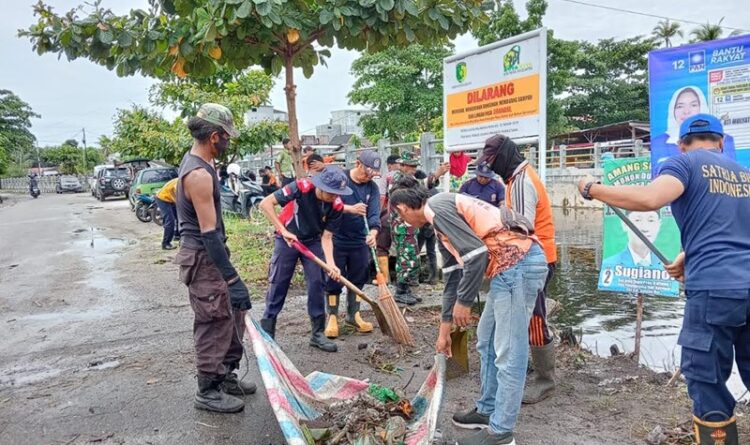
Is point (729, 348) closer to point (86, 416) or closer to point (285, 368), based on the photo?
point (285, 368)

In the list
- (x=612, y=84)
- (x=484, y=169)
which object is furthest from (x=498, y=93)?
(x=612, y=84)

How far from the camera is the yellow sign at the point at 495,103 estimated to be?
5.58 meters

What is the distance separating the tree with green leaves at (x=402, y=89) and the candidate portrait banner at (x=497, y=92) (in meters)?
25.2

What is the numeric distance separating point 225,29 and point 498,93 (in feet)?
10.0

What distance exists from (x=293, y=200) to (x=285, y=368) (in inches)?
67.1

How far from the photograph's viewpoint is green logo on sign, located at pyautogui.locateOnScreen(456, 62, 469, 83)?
650cm

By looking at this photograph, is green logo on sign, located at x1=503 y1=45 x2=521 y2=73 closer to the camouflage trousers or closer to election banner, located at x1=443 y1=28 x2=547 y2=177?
election banner, located at x1=443 y1=28 x2=547 y2=177

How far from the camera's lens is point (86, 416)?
365 cm

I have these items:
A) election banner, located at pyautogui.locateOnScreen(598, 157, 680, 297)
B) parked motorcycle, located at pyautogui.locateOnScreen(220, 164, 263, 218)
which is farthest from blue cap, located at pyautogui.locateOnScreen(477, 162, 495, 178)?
parked motorcycle, located at pyautogui.locateOnScreen(220, 164, 263, 218)

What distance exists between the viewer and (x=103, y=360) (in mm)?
4805

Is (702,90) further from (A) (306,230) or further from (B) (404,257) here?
(B) (404,257)

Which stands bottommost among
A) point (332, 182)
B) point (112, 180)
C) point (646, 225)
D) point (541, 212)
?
point (646, 225)

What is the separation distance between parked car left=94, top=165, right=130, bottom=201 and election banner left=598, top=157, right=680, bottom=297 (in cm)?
2965

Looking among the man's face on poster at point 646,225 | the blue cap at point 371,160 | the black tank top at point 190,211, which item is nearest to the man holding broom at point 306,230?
the blue cap at point 371,160
